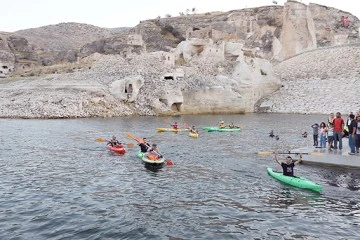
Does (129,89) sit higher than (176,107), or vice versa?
(129,89)

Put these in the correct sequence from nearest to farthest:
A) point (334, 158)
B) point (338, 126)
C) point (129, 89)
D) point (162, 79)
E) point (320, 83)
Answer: point (334, 158) < point (338, 126) < point (129, 89) < point (162, 79) < point (320, 83)

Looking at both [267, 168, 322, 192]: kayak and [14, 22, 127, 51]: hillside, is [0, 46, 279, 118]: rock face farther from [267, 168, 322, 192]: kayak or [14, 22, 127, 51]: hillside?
[14, 22, 127, 51]: hillside

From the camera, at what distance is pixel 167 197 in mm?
14273

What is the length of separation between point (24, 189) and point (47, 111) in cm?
3093

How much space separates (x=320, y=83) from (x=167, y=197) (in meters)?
55.4

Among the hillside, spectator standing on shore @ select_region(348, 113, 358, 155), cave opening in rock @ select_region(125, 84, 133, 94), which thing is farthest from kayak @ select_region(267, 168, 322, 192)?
the hillside

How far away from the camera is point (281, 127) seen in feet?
128

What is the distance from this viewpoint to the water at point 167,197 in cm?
1122

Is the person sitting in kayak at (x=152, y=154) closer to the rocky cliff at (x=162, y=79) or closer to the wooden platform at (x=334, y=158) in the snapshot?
the wooden platform at (x=334, y=158)

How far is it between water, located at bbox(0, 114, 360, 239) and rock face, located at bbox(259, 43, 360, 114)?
36715 mm

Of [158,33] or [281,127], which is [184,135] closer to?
[281,127]

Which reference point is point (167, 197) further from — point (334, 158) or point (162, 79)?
point (162, 79)

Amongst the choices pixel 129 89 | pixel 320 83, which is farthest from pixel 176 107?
pixel 320 83

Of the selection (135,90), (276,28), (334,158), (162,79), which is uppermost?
(276,28)
